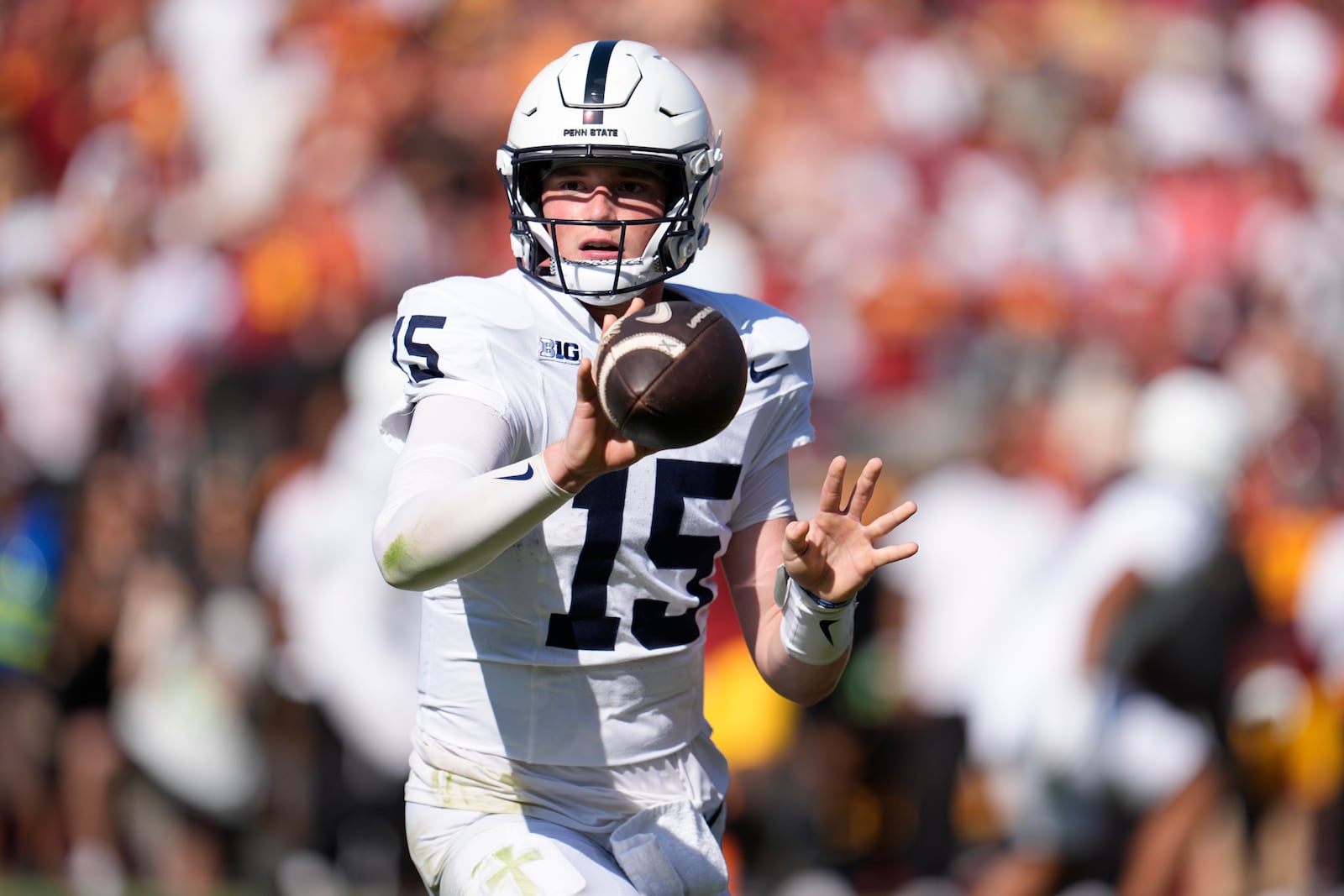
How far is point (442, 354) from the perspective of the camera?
268 centimetres

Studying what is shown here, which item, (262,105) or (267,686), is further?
(262,105)

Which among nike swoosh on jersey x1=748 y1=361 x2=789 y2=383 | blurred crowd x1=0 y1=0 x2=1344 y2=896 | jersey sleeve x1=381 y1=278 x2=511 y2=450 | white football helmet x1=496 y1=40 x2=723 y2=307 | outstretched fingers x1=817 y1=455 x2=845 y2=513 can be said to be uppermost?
white football helmet x1=496 y1=40 x2=723 y2=307

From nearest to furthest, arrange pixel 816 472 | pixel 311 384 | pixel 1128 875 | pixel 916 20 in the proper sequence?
1. pixel 1128 875
2. pixel 816 472
3. pixel 311 384
4. pixel 916 20

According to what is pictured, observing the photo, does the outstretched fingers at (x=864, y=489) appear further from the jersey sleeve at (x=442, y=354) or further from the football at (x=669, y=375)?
the jersey sleeve at (x=442, y=354)

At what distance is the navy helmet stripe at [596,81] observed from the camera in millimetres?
2807

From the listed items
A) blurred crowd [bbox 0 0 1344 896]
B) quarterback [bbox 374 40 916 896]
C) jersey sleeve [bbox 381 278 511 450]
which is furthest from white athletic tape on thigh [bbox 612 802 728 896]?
blurred crowd [bbox 0 0 1344 896]

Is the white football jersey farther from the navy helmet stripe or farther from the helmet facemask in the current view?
the navy helmet stripe

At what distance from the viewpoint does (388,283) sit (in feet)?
25.3

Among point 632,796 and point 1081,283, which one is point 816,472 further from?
point 632,796

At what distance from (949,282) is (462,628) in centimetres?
527

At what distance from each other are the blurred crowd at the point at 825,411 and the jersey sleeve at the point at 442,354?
3.16 m

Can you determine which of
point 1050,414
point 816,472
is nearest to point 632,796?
point 816,472

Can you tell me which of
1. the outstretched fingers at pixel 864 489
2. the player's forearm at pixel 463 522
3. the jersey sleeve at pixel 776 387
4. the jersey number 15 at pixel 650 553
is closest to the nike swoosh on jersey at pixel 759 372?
the jersey sleeve at pixel 776 387

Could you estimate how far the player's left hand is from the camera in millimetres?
2623
